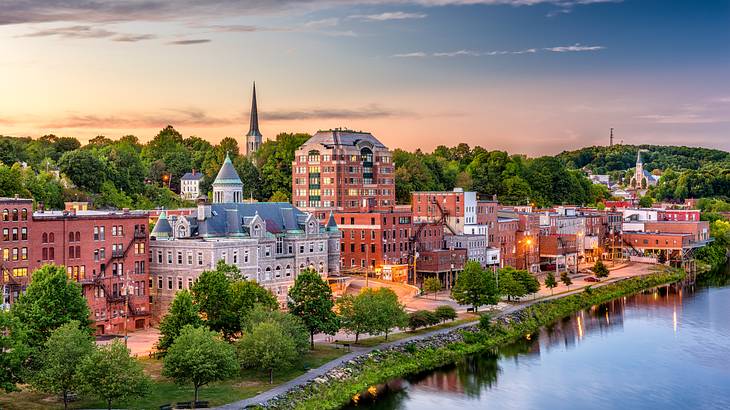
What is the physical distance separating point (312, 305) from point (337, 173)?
60.6 meters

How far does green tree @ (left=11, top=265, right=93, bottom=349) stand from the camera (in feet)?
200

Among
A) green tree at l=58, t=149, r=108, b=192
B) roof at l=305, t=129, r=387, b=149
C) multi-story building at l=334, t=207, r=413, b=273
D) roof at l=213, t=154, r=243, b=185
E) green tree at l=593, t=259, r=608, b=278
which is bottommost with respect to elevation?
green tree at l=593, t=259, r=608, b=278

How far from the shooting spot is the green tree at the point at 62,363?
172 feet

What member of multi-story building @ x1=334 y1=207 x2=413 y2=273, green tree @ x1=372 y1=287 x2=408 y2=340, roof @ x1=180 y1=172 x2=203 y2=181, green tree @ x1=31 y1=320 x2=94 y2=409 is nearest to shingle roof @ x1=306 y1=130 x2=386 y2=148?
multi-story building @ x1=334 y1=207 x2=413 y2=273

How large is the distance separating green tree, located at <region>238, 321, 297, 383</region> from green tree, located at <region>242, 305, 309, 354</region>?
192cm

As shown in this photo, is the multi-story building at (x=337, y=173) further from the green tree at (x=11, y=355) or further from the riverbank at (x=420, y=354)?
the green tree at (x=11, y=355)

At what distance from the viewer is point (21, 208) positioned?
74.4 meters

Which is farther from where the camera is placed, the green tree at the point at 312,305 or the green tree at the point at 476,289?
the green tree at the point at 476,289

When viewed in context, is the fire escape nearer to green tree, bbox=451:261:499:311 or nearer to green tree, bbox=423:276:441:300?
green tree, bbox=451:261:499:311

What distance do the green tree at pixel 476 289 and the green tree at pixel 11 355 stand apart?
50640mm


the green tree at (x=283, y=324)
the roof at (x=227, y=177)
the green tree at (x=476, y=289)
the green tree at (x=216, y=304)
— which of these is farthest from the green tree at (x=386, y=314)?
the roof at (x=227, y=177)

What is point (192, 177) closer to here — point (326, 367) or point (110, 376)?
point (326, 367)

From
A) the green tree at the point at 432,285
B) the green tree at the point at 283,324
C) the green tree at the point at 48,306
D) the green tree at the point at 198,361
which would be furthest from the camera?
the green tree at the point at 432,285

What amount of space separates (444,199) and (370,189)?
18675 millimetres
